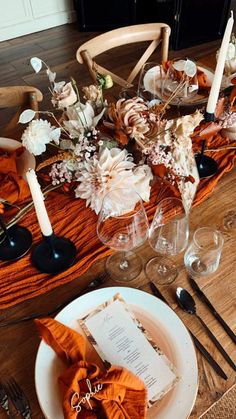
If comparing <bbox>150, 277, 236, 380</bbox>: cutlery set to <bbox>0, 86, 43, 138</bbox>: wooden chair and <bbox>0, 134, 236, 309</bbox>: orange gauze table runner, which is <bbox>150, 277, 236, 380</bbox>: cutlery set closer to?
<bbox>0, 134, 236, 309</bbox>: orange gauze table runner

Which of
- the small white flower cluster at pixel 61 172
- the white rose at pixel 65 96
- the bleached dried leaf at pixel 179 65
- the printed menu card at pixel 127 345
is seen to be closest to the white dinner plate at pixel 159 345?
the printed menu card at pixel 127 345

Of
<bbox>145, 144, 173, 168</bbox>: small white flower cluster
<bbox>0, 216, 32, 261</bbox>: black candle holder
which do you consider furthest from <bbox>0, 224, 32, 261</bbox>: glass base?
<bbox>145, 144, 173, 168</bbox>: small white flower cluster

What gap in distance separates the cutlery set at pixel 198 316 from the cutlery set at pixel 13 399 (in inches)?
13.1

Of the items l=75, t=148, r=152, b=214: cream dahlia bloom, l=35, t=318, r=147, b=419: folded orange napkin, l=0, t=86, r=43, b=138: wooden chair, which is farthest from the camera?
l=0, t=86, r=43, b=138: wooden chair

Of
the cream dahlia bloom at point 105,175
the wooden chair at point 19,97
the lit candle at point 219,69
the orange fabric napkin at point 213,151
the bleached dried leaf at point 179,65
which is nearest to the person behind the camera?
the cream dahlia bloom at point 105,175

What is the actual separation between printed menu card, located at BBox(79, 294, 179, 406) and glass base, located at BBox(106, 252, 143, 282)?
8 centimetres

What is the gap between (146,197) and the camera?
0.91m

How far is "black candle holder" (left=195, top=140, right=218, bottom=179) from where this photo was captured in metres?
1.08

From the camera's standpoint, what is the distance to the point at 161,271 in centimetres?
85

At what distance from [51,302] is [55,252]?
133 mm

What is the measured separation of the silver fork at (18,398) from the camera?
2.14ft

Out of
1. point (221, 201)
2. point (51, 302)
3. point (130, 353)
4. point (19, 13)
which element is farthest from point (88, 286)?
point (19, 13)

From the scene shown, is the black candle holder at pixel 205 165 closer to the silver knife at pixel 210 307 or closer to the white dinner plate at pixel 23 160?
the silver knife at pixel 210 307

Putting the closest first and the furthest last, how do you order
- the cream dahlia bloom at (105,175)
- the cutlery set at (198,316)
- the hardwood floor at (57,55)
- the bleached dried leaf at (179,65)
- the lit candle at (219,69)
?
1. the cutlery set at (198,316)
2. the cream dahlia bloom at (105,175)
3. the lit candle at (219,69)
4. the bleached dried leaf at (179,65)
5. the hardwood floor at (57,55)
